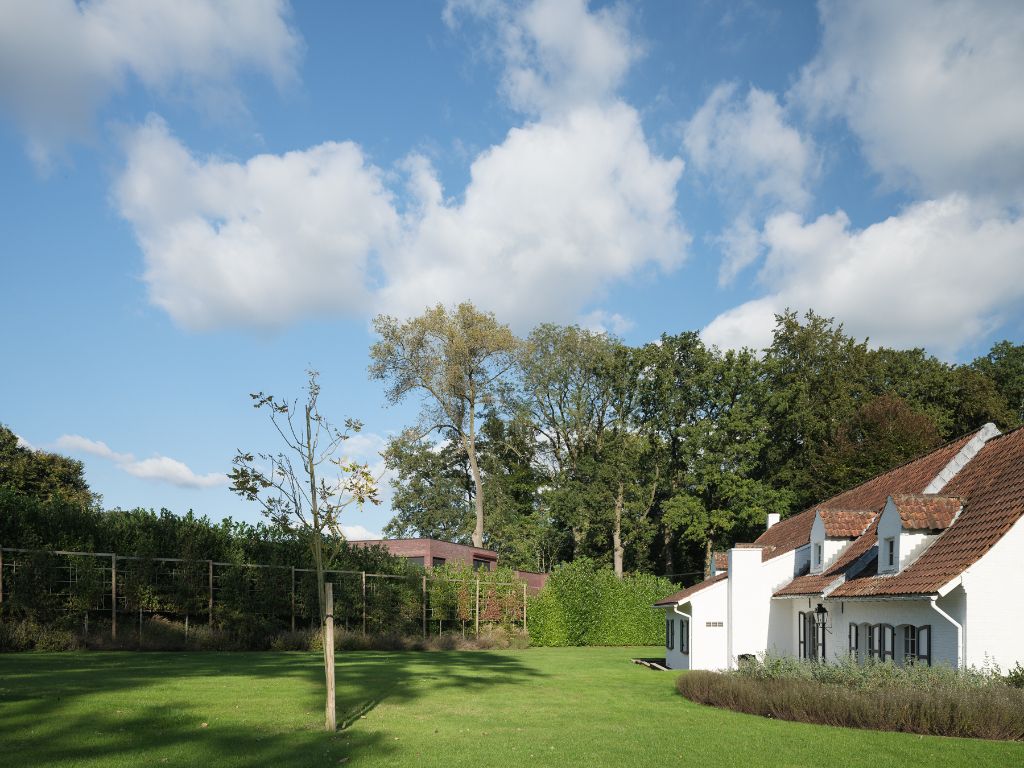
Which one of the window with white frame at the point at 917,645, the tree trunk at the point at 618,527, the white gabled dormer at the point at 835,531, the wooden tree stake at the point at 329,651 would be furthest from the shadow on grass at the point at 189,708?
the tree trunk at the point at 618,527

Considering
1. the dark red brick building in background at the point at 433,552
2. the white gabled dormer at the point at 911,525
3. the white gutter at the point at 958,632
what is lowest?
the dark red brick building in background at the point at 433,552

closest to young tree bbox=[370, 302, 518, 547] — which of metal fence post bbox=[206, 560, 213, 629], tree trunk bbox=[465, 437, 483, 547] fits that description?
tree trunk bbox=[465, 437, 483, 547]

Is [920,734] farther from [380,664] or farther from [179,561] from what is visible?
[179,561]

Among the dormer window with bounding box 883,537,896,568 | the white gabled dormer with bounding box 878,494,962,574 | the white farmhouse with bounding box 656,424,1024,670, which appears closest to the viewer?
the white farmhouse with bounding box 656,424,1024,670

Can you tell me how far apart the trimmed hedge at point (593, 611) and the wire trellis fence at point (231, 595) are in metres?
2.39

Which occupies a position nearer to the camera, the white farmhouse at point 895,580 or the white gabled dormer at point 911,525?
the white farmhouse at point 895,580

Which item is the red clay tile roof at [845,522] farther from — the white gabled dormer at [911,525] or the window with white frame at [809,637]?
the white gabled dormer at [911,525]

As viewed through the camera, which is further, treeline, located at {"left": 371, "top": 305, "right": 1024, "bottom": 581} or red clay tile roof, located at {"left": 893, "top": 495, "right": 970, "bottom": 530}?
treeline, located at {"left": 371, "top": 305, "right": 1024, "bottom": 581}

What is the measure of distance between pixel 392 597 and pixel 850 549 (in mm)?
20261

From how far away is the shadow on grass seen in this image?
1095 centimetres

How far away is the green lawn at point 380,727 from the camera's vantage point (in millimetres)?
11250

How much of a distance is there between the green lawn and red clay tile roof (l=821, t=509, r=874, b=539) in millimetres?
7232

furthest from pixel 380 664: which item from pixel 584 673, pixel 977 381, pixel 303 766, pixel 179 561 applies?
pixel 977 381

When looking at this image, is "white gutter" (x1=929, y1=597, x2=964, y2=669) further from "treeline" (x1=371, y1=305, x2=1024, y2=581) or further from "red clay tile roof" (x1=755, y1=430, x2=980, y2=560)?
"treeline" (x1=371, y1=305, x2=1024, y2=581)
